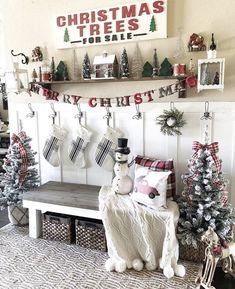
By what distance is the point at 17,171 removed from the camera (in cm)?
293

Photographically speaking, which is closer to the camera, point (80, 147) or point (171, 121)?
point (171, 121)

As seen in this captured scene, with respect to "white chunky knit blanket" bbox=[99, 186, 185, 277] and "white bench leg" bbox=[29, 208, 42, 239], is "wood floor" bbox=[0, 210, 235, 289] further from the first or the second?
"white bench leg" bbox=[29, 208, 42, 239]

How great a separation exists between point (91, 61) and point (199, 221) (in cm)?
170

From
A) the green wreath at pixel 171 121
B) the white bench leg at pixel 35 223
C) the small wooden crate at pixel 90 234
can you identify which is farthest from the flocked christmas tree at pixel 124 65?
the white bench leg at pixel 35 223

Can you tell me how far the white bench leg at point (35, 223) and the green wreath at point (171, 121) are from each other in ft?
4.53

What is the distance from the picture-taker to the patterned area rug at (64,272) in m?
2.12

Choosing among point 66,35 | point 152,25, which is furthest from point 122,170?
point 66,35

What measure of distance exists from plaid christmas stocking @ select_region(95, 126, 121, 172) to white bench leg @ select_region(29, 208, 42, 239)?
0.74m

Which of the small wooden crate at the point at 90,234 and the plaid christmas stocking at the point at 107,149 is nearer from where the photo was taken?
A: the small wooden crate at the point at 90,234

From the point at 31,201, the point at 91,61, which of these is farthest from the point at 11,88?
the point at 31,201

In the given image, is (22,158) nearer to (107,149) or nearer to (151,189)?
(107,149)

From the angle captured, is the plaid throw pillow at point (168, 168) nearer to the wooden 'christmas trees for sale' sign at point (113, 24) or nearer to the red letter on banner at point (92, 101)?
the red letter on banner at point (92, 101)

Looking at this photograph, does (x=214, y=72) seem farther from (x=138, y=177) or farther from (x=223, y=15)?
(x=138, y=177)

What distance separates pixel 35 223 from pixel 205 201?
5.08ft
